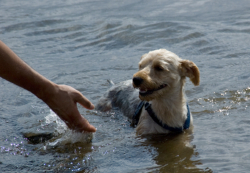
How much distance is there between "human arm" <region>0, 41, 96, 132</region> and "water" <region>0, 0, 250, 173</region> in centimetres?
94

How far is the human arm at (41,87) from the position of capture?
10.4 feet

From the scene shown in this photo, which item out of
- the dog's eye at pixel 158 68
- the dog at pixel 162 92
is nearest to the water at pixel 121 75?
the dog at pixel 162 92

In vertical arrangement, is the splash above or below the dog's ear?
below

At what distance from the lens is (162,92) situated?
515cm

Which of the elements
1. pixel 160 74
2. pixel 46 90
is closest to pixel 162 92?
pixel 160 74

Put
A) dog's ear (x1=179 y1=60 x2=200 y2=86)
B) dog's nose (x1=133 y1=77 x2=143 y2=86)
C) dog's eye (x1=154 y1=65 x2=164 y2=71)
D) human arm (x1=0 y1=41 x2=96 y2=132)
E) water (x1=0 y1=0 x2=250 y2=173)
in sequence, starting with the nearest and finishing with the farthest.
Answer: human arm (x1=0 y1=41 x2=96 y2=132)
water (x1=0 y1=0 x2=250 y2=173)
dog's nose (x1=133 y1=77 x2=143 y2=86)
dog's eye (x1=154 y1=65 x2=164 y2=71)
dog's ear (x1=179 y1=60 x2=200 y2=86)

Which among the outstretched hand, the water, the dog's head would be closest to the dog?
the dog's head

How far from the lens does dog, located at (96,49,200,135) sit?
→ 5.00 meters

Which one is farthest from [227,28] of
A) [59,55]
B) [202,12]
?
[59,55]

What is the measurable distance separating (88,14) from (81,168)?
12.7 m

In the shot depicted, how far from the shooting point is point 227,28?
11914 mm

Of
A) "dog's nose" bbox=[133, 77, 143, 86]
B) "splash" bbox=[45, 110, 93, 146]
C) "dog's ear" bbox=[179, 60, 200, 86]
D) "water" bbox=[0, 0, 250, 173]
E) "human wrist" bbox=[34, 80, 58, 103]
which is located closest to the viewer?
"human wrist" bbox=[34, 80, 58, 103]

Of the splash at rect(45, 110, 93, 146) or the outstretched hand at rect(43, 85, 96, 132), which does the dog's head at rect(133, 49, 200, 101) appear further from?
the outstretched hand at rect(43, 85, 96, 132)

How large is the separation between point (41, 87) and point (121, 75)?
5.45m
